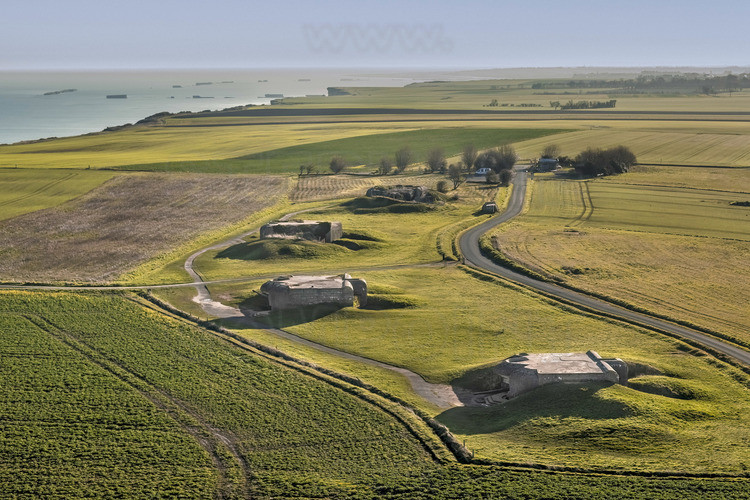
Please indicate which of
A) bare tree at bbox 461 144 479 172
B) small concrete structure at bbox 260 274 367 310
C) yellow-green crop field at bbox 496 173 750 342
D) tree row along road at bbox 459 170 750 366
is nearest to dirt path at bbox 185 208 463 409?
small concrete structure at bbox 260 274 367 310

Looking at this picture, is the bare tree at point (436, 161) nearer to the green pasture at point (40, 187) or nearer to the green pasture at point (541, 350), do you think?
the green pasture at point (40, 187)

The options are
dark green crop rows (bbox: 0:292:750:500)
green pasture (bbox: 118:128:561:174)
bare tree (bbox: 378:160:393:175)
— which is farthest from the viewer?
green pasture (bbox: 118:128:561:174)

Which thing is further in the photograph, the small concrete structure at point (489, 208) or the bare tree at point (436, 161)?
the bare tree at point (436, 161)

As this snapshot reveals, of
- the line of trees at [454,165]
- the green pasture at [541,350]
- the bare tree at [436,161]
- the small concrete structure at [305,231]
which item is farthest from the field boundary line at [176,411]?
the bare tree at [436,161]

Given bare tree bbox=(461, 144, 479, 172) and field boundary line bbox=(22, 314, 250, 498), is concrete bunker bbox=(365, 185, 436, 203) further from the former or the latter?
field boundary line bbox=(22, 314, 250, 498)

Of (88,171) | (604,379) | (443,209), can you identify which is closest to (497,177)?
(443,209)

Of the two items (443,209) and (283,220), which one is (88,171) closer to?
(283,220)
